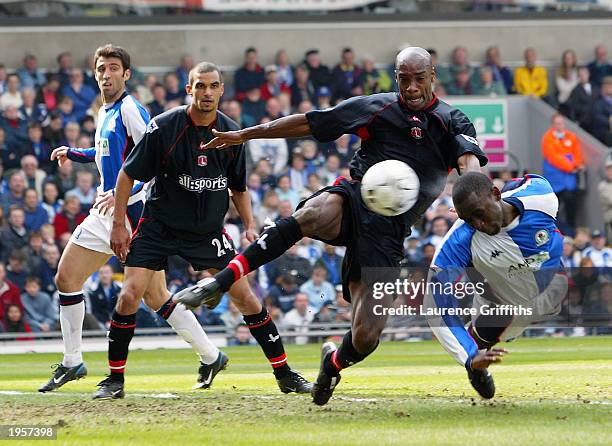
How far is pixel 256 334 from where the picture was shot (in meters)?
10.2

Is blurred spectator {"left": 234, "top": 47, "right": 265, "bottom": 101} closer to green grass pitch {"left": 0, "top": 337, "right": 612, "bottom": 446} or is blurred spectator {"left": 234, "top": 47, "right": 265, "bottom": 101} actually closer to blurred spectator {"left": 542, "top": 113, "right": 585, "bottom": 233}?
blurred spectator {"left": 542, "top": 113, "right": 585, "bottom": 233}

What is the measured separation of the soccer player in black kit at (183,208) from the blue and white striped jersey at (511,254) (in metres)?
1.50

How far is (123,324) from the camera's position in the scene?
9.63m

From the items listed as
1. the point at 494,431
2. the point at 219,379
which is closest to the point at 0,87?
the point at 219,379

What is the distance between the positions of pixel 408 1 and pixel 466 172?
17.8 meters

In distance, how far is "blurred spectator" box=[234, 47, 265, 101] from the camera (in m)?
23.2

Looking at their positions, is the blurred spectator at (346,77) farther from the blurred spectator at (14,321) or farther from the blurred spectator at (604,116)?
the blurred spectator at (14,321)

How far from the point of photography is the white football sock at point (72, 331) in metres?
10.6

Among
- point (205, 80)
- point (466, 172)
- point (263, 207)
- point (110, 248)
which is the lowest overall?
point (263, 207)

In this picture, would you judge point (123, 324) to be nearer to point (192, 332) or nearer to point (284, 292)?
point (192, 332)

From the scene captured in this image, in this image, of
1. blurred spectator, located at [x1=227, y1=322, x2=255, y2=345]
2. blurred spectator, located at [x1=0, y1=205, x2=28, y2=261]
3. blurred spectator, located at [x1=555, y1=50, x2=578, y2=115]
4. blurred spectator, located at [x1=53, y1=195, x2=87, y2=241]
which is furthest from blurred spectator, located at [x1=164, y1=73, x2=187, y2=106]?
blurred spectator, located at [x1=555, y1=50, x2=578, y2=115]

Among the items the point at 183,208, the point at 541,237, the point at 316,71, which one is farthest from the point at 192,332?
the point at 316,71

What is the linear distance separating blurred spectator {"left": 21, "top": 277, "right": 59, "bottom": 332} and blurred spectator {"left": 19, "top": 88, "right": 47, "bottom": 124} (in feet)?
11.6

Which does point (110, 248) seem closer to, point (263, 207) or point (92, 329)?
point (92, 329)
